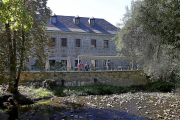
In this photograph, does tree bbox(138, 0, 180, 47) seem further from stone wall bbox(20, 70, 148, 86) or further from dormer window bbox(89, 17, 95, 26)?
dormer window bbox(89, 17, 95, 26)

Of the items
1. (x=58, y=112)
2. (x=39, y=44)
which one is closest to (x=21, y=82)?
(x=39, y=44)

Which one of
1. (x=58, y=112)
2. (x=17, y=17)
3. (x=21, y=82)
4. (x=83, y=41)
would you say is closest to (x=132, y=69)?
(x=83, y=41)

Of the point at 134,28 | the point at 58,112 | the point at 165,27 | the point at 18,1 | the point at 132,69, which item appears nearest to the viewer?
the point at 18,1

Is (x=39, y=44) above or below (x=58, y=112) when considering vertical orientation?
above

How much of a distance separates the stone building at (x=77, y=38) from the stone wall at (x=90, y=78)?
229 inches

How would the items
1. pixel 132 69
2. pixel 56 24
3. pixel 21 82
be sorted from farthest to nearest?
1. pixel 56 24
2. pixel 132 69
3. pixel 21 82

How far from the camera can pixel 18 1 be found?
3.97m

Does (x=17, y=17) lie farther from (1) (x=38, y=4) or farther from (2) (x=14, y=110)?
(1) (x=38, y=4)

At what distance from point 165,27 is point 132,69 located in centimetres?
1327

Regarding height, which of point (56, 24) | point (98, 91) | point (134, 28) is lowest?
point (98, 91)

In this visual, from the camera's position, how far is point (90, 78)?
696 inches

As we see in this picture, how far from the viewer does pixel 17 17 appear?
4262 mm

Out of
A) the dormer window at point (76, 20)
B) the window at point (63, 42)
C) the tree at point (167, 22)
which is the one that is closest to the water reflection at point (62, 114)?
the tree at point (167, 22)

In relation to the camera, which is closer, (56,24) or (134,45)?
(134,45)
